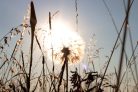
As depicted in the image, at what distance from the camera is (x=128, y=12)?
1359 millimetres

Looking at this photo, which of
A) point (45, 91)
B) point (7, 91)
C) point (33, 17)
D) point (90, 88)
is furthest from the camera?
point (45, 91)

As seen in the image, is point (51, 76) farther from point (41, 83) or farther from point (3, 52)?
point (3, 52)

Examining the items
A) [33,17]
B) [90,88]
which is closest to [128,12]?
[33,17]

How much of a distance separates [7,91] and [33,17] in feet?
2.01

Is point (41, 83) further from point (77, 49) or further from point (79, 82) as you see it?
point (77, 49)

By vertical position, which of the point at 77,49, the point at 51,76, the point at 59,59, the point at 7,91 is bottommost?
the point at 7,91

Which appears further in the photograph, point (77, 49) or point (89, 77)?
point (77, 49)

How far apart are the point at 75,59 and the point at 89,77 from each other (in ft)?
3.25

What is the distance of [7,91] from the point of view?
171cm

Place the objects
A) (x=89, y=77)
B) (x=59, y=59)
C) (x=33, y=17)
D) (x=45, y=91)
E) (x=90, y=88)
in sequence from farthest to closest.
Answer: (x=59, y=59)
(x=45, y=91)
(x=89, y=77)
(x=90, y=88)
(x=33, y=17)

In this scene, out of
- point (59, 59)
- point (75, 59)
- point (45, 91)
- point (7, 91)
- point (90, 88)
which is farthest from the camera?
point (75, 59)

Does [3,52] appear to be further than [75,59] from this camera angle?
No

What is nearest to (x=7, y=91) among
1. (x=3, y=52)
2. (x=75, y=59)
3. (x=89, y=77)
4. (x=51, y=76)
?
(x=51, y=76)

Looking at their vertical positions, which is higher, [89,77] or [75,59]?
[75,59]
